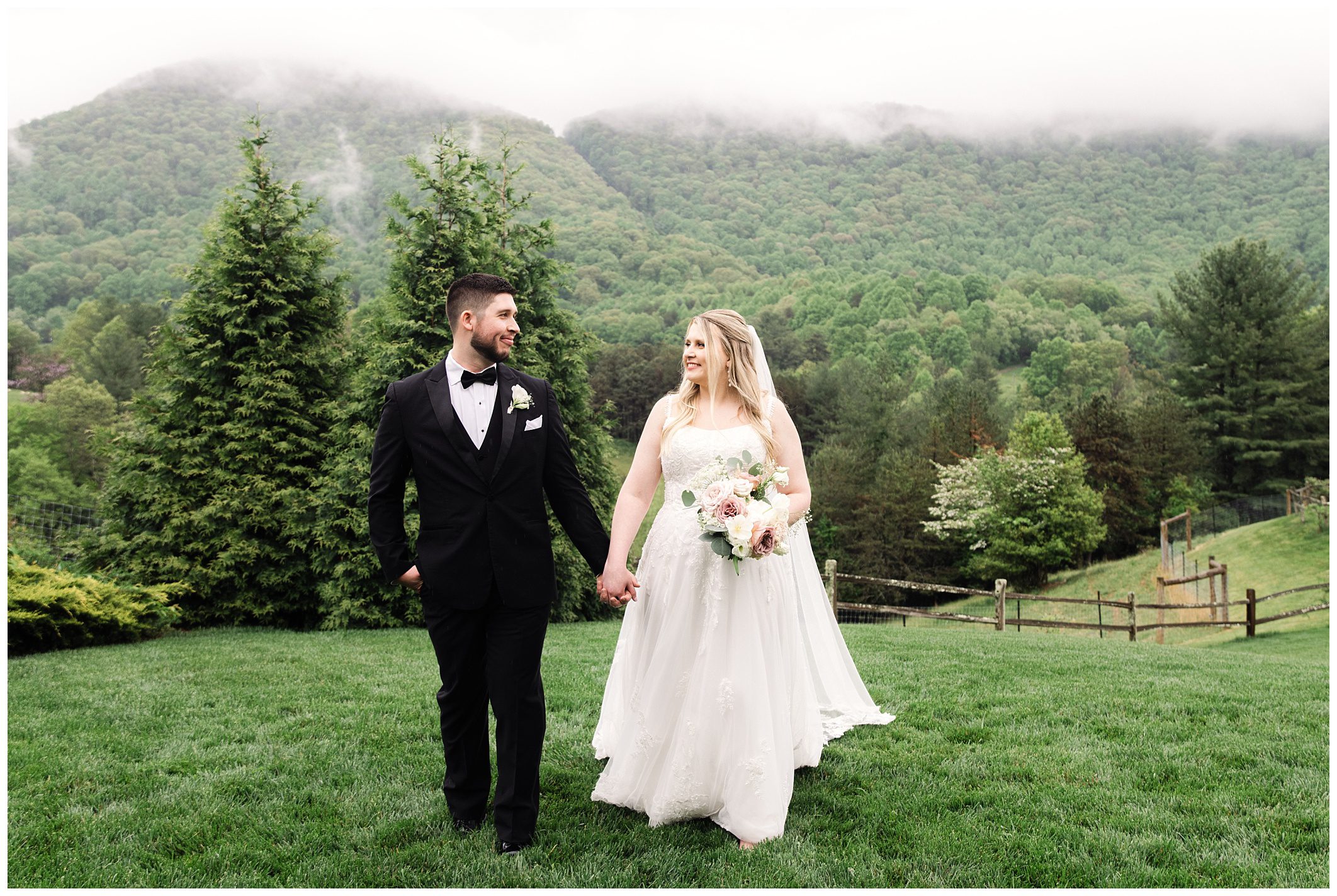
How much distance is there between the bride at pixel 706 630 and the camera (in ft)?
13.8

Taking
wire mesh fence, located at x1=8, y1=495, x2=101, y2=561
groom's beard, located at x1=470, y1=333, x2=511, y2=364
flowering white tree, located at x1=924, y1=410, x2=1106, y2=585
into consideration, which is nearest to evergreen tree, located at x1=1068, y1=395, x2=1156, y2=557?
flowering white tree, located at x1=924, y1=410, x2=1106, y2=585

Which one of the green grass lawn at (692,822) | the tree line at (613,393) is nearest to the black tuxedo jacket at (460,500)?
the green grass lawn at (692,822)

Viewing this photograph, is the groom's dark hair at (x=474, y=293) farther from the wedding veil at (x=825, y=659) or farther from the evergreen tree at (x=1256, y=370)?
the evergreen tree at (x=1256, y=370)

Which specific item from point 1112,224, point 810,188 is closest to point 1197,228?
point 1112,224

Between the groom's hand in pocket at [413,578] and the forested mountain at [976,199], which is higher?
the forested mountain at [976,199]

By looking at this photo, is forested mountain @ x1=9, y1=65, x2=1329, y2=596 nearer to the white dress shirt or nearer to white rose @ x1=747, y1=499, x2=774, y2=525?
the white dress shirt

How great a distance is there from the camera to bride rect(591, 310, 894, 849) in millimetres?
4203

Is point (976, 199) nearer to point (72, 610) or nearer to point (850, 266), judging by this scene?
point (850, 266)

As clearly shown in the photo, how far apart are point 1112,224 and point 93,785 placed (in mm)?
119681

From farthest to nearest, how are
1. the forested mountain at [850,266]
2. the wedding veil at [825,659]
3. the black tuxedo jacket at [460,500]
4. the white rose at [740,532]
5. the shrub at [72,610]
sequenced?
the forested mountain at [850,266]
the shrub at [72,610]
the wedding veil at [825,659]
the white rose at [740,532]
the black tuxedo jacket at [460,500]

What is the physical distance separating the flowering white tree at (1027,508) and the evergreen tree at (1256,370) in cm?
1009

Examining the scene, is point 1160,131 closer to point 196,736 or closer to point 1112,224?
point 1112,224

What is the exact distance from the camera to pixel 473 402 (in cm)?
407

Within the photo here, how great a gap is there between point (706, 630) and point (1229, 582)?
1159 inches
